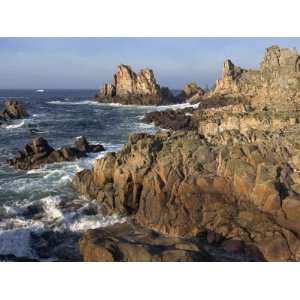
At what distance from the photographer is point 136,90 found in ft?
306

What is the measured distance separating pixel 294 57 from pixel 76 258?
Answer: 41543 millimetres

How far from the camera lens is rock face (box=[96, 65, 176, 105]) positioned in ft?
293

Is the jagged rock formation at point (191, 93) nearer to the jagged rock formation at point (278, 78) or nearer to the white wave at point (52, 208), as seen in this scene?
the jagged rock formation at point (278, 78)

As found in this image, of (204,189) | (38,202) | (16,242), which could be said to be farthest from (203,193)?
(38,202)

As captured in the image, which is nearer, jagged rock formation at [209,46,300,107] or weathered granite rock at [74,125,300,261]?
weathered granite rock at [74,125,300,261]

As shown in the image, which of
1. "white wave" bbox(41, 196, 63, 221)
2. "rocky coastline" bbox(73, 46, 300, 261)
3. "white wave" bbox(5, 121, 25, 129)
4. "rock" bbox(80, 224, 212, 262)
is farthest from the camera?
"white wave" bbox(5, 121, 25, 129)

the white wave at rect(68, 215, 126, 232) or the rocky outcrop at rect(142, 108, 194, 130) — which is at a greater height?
the rocky outcrop at rect(142, 108, 194, 130)

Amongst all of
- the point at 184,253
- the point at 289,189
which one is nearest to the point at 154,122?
the point at 289,189

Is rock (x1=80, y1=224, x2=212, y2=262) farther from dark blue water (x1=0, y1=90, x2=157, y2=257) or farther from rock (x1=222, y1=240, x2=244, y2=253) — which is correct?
dark blue water (x1=0, y1=90, x2=157, y2=257)

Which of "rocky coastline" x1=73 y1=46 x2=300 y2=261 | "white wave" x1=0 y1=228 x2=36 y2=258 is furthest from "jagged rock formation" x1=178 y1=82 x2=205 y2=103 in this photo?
"white wave" x1=0 y1=228 x2=36 y2=258

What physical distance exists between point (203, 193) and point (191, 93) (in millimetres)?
74842

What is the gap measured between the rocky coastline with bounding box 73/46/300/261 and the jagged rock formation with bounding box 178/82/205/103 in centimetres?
6148

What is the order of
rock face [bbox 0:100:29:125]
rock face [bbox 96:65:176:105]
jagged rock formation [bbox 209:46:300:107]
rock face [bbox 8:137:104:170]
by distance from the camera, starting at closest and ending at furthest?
rock face [bbox 8:137:104:170]
jagged rock formation [bbox 209:46:300:107]
rock face [bbox 0:100:29:125]
rock face [bbox 96:65:176:105]

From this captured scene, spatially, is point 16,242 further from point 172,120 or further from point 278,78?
point 172,120
